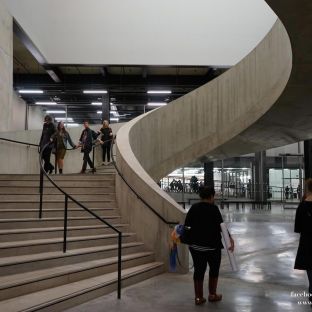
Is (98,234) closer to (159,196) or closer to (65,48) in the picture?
(159,196)

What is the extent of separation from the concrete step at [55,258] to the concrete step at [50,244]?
89mm

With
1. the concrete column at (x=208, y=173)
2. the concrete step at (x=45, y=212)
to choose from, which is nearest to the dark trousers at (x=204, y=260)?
the concrete step at (x=45, y=212)

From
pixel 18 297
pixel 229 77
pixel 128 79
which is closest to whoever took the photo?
pixel 18 297

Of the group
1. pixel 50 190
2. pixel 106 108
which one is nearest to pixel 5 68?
pixel 50 190

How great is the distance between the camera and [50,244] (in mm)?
6090

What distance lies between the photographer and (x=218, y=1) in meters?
19.4

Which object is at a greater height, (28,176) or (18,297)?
(28,176)

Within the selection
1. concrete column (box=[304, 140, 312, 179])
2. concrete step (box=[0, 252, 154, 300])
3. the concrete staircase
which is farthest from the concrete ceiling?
concrete step (box=[0, 252, 154, 300])

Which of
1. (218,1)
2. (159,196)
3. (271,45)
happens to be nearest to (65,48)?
(218,1)

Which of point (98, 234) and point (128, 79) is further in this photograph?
point (128, 79)

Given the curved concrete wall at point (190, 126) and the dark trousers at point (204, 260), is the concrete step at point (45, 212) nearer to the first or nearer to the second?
the curved concrete wall at point (190, 126)

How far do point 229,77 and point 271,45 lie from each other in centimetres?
262

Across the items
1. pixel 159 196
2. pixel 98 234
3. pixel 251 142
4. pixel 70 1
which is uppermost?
pixel 70 1

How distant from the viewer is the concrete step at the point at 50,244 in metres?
5.61
